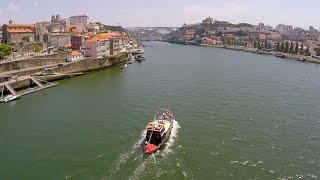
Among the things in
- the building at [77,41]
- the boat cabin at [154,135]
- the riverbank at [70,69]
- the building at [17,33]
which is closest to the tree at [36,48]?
the building at [17,33]

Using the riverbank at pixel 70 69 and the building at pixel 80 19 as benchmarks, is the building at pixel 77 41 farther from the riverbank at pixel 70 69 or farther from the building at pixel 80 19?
the building at pixel 80 19

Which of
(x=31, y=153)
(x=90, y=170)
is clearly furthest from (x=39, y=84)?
(x=90, y=170)

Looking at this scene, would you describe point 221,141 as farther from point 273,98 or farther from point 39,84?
point 39,84

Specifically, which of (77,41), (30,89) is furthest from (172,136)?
(77,41)

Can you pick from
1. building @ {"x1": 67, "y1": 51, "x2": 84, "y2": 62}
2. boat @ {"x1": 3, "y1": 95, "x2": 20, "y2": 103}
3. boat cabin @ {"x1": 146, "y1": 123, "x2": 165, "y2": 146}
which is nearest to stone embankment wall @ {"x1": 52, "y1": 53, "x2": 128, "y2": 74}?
building @ {"x1": 67, "y1": 51, "x2": 84, "y2": 62}

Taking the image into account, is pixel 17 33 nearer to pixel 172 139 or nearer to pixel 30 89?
pixel 30 89

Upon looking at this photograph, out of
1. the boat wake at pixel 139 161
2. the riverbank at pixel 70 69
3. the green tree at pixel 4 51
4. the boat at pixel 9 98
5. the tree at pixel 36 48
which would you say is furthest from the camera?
the tree at pixel 36 48
